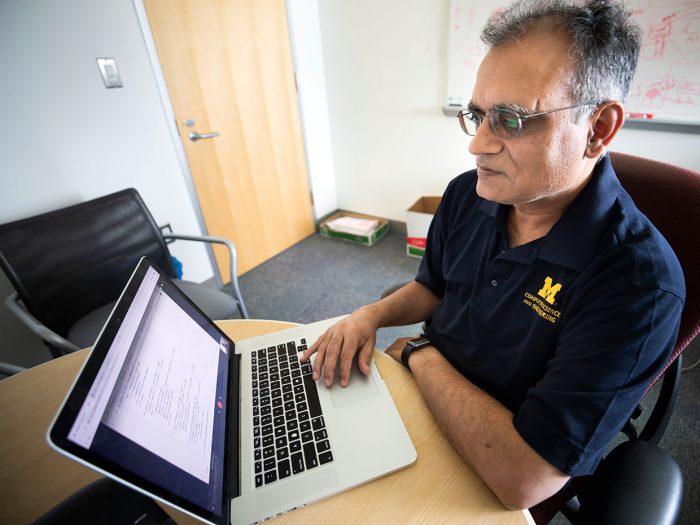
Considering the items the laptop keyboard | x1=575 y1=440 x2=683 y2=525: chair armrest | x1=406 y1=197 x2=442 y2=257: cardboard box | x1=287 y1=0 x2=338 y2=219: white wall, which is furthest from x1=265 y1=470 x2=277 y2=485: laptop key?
x1=287 y1=0 x2=338 y2=219: white wall

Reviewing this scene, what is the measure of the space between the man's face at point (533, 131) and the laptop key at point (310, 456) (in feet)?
2.08

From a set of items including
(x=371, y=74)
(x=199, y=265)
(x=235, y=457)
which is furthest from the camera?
(x=371, y=74)

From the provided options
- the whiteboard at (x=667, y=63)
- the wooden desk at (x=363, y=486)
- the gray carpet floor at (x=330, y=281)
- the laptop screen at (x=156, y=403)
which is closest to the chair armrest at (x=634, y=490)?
the wooden desk at (x=363, y=486)

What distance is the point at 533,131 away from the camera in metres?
0.68

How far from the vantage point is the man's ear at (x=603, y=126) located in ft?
2.21

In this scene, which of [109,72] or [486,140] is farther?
[109,72]

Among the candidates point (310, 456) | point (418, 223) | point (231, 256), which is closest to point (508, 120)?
point (310, 456)

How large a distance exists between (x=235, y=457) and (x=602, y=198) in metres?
0.85

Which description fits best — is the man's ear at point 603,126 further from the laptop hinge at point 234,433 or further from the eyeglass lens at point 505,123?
the laptop hinge at point 234,433

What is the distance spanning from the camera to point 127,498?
51 cm

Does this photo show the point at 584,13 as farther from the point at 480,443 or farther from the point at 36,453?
the point at 36,453

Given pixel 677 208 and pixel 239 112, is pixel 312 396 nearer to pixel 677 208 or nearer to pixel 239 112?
pixel 677 208

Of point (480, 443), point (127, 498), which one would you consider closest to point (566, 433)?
point (480, 443)

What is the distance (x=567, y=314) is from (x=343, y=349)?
0.46 metres
